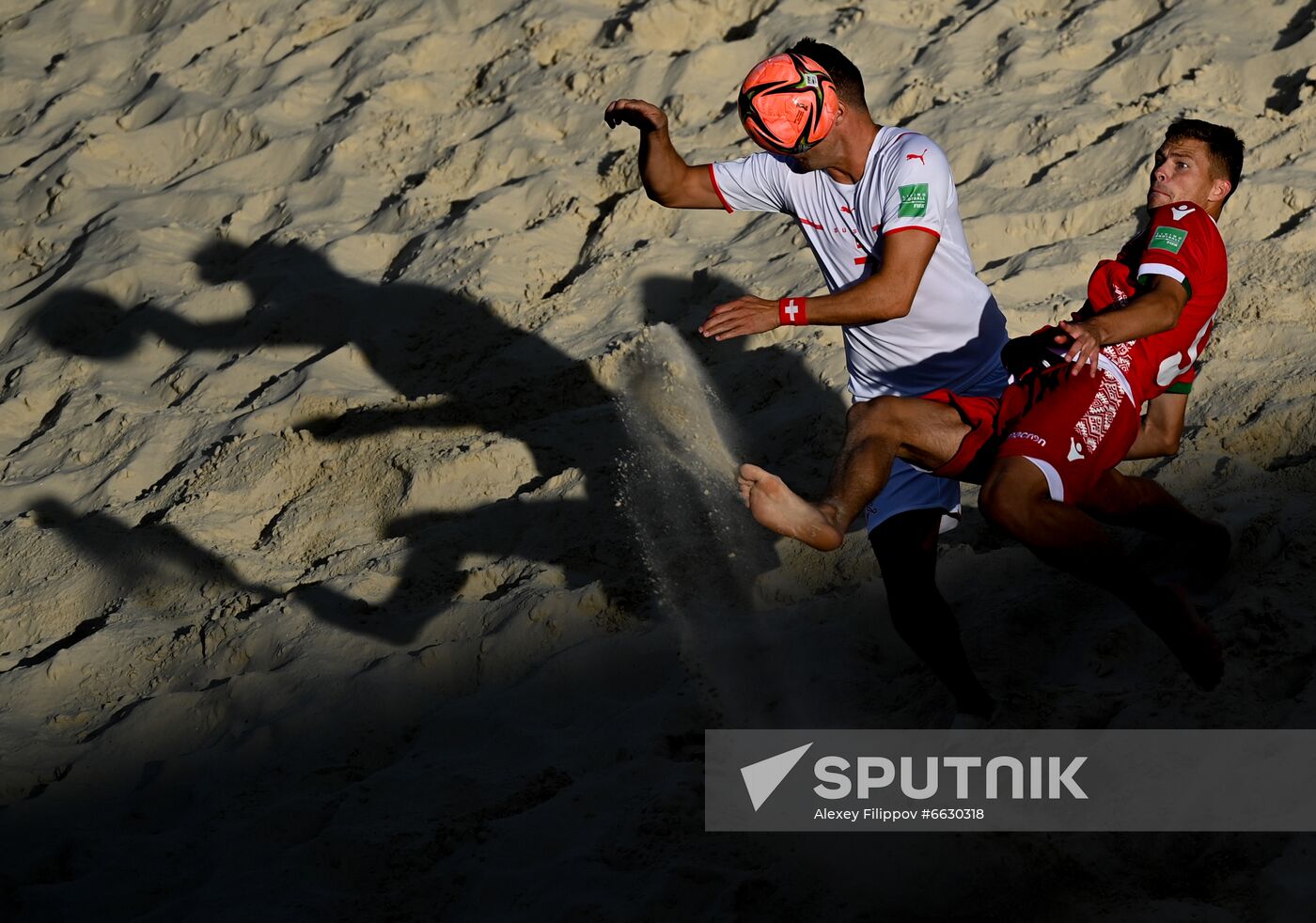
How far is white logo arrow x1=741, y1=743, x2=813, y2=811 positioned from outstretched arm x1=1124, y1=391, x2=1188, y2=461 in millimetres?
1278

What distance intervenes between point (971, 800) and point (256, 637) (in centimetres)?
232

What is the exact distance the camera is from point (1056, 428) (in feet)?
10.8

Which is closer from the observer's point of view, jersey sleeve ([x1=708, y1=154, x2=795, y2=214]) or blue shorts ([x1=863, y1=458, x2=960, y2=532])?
blue shorts ([x1=863, y1=458, x2=960, y2=532])

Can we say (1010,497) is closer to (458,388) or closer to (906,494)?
(906,494)

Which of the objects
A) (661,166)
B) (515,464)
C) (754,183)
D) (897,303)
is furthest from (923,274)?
(515,464)

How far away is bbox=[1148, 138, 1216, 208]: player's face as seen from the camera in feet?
11.9

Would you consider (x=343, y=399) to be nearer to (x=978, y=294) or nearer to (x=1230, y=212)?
(x=978, y=294)

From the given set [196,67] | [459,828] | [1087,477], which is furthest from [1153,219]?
[196,67]

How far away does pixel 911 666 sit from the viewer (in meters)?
3.68

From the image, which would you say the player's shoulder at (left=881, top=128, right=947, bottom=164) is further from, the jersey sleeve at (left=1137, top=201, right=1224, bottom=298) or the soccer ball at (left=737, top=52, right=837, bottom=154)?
the jersey sleeve at (left=1137, top=201, right=1224, bottom=298)

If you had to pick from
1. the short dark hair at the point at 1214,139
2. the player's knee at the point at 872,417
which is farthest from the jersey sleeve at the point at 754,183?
the short dark hair at the point at 1214,139

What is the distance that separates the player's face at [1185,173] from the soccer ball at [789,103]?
0.92 meters

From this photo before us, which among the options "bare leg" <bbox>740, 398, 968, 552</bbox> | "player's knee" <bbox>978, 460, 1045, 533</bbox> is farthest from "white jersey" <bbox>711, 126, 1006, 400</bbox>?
"player's knee" <bbox>978, 460, 1045, 533</bbox>

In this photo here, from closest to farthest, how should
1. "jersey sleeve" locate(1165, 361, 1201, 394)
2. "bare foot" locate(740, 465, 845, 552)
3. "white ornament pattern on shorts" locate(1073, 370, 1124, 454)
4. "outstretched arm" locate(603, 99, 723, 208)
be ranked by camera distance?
"bare foot" locate(740, 465, 845, 552) → "white ornament pattern on shorts" locate(1073, 370, 1124, 454) → "jersey sleeve" locate(1165, 361, 1201, 394) → "outstretched arm" locate(603, 99, 723, 208)
